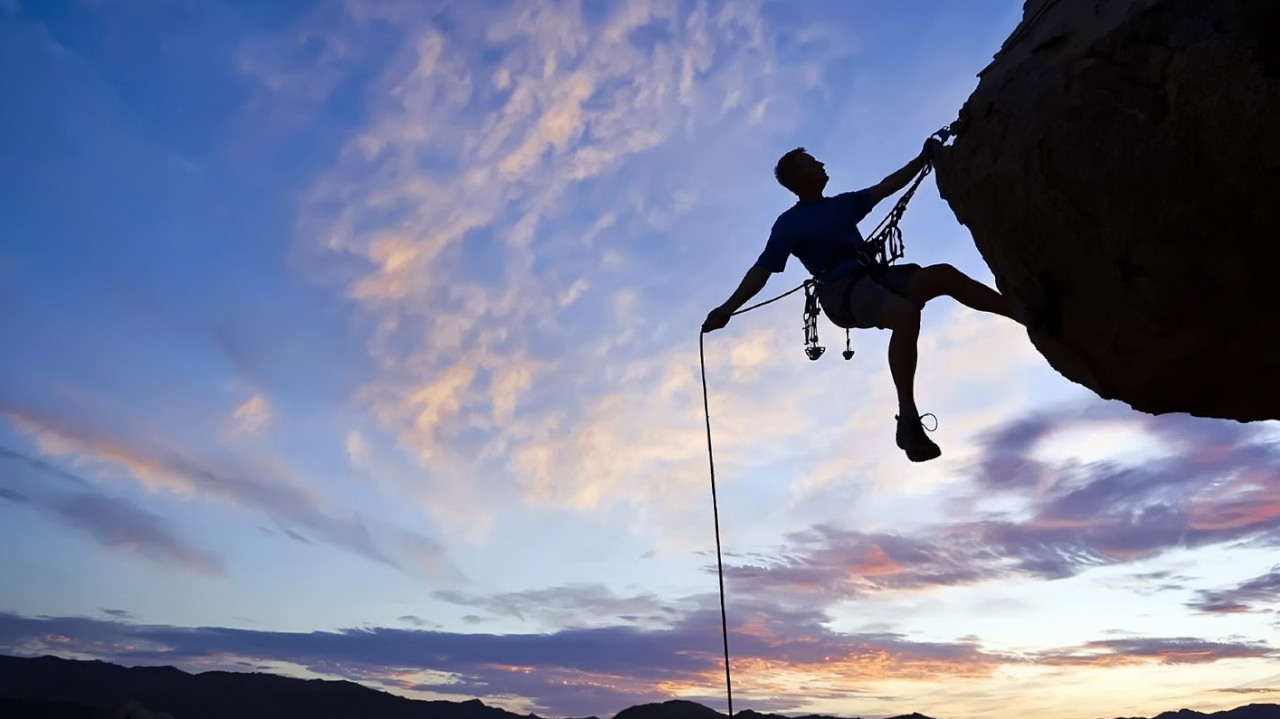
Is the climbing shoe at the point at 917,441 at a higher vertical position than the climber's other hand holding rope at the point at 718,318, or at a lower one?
lower

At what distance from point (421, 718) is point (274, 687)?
68.9 feet

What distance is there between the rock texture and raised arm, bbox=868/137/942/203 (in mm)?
389

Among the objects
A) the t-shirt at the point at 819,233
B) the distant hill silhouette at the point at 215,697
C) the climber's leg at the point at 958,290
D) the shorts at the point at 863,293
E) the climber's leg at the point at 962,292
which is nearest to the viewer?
the climber's leg at the point at 962,292

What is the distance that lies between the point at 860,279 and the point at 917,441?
3.75 feet

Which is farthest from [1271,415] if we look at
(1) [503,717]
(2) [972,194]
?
(1) [503,717]

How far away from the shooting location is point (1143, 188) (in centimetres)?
464

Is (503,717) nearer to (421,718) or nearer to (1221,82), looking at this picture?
(421,718)

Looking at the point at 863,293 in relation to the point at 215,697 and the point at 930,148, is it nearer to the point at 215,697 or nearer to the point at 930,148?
the point at 930,148

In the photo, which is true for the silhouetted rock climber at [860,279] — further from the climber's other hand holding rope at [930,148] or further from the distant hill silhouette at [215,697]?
the distant hill silhouette at [215,697]

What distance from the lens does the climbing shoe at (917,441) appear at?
5910 mm

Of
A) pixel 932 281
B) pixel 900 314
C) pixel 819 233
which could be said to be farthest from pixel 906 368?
pixel 819 233

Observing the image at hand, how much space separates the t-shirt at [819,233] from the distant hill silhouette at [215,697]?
120118 millimetres

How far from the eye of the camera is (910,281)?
597 centimetres

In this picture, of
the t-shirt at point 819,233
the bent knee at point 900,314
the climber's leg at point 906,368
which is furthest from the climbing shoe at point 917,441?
the t-shirt at point 819,233
